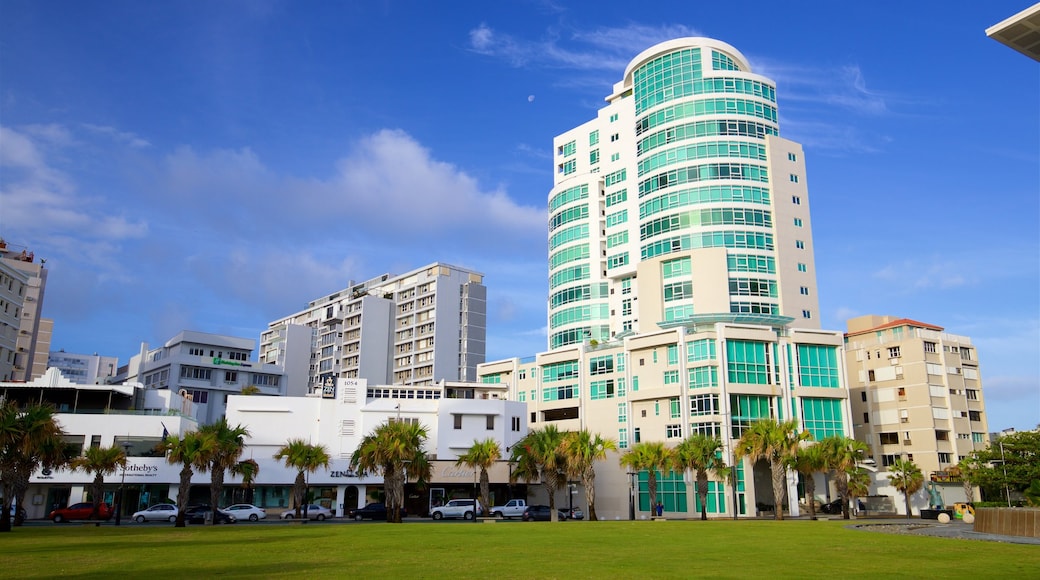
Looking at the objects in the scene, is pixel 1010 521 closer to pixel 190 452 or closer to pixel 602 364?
pixel 190 452

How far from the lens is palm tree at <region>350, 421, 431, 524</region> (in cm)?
6091

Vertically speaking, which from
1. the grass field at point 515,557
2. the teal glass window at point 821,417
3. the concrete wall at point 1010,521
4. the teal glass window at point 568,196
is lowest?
the grass field at point 515,557

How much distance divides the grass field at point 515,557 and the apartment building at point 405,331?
4230 inches

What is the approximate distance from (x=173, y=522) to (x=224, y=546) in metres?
33.6

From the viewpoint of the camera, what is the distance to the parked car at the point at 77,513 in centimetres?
6166

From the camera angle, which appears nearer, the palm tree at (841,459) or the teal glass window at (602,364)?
the palm tree at (841,459)

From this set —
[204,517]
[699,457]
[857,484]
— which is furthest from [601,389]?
[204,517]

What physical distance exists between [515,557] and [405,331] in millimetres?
127546

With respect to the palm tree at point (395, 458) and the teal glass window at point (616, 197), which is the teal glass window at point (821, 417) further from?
the palm tree at point (395, 458)

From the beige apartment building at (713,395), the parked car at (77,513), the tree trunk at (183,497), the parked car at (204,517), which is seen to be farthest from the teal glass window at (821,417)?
the parked car at (77,513)

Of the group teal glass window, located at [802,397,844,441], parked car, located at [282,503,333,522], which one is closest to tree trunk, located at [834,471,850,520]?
teal glass window, located at [802,397,844,441]

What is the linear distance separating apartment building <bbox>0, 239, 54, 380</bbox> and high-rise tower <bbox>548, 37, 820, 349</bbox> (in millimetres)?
67063

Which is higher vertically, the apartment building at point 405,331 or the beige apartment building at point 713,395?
the apartment building at point 405,331

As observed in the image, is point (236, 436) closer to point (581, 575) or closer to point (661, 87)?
point (581, 575)
